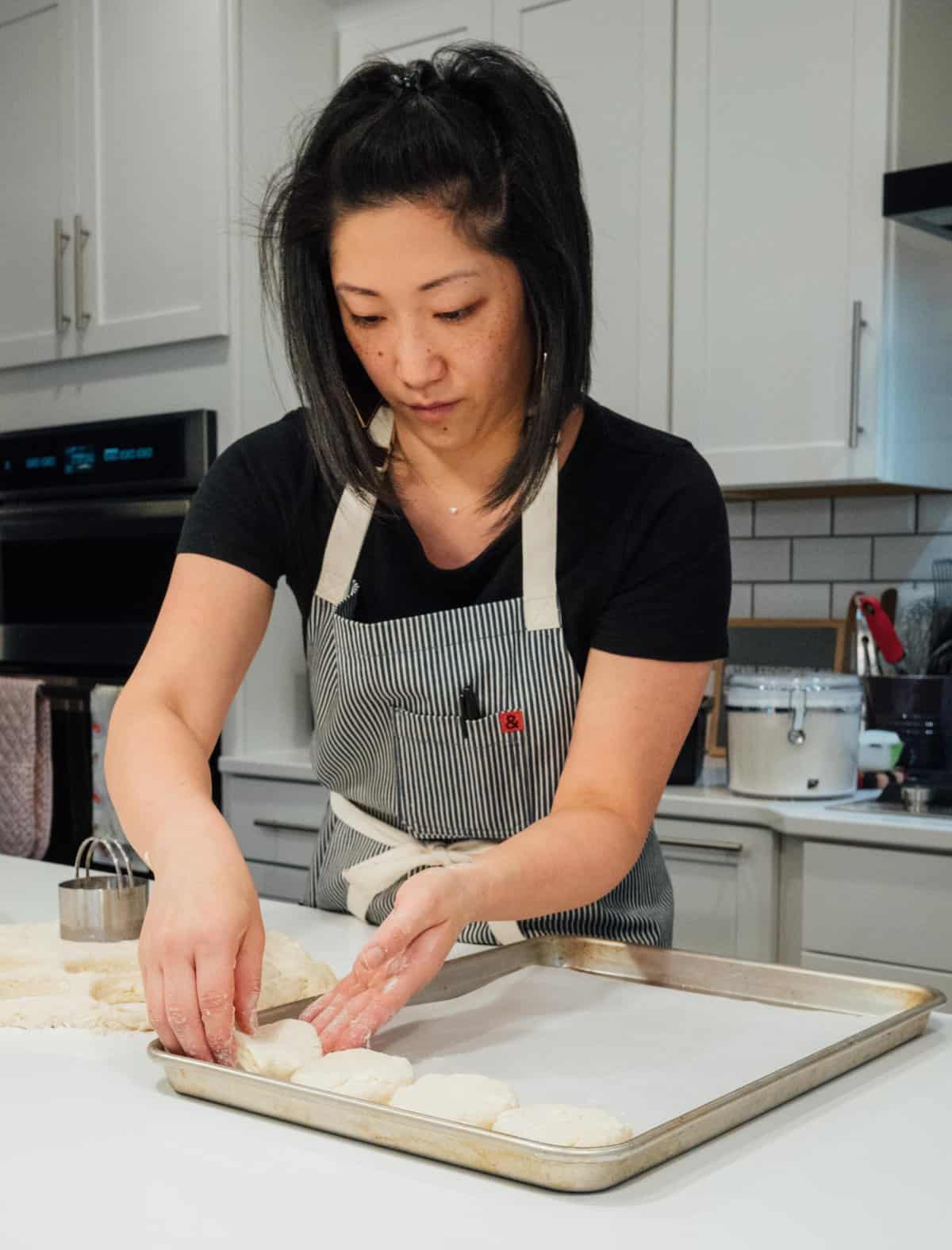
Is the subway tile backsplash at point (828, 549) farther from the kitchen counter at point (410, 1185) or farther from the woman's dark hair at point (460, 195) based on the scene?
the kitchen counter at point (410, 1185)

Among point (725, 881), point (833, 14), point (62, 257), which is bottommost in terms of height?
point (725, 881)

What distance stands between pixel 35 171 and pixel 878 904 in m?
2.36

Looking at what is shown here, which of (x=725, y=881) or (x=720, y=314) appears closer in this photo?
(x=725, y=881)

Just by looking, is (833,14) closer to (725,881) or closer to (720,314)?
(720,314)

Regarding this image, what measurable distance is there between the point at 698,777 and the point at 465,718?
44.1 inches

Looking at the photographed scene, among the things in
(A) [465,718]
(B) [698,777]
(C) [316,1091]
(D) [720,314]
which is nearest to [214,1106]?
(C) [316,1091]

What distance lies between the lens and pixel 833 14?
238 cm

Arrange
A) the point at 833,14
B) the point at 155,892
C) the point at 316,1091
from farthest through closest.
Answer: the point at 833,14
the point at 155,892
the point at 316,1091

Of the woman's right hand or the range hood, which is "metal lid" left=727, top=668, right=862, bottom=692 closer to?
the range hood

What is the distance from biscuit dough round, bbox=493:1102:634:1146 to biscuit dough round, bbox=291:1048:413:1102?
0.08 metres

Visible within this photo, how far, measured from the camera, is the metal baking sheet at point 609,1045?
747mm

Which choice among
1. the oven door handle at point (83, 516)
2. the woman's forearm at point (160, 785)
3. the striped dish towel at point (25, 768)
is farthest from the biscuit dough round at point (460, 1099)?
the striped dish towel at point (25, 768)

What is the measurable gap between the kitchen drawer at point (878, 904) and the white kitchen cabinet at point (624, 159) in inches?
36.5

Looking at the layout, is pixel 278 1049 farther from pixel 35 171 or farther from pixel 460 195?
pixel 35 171
